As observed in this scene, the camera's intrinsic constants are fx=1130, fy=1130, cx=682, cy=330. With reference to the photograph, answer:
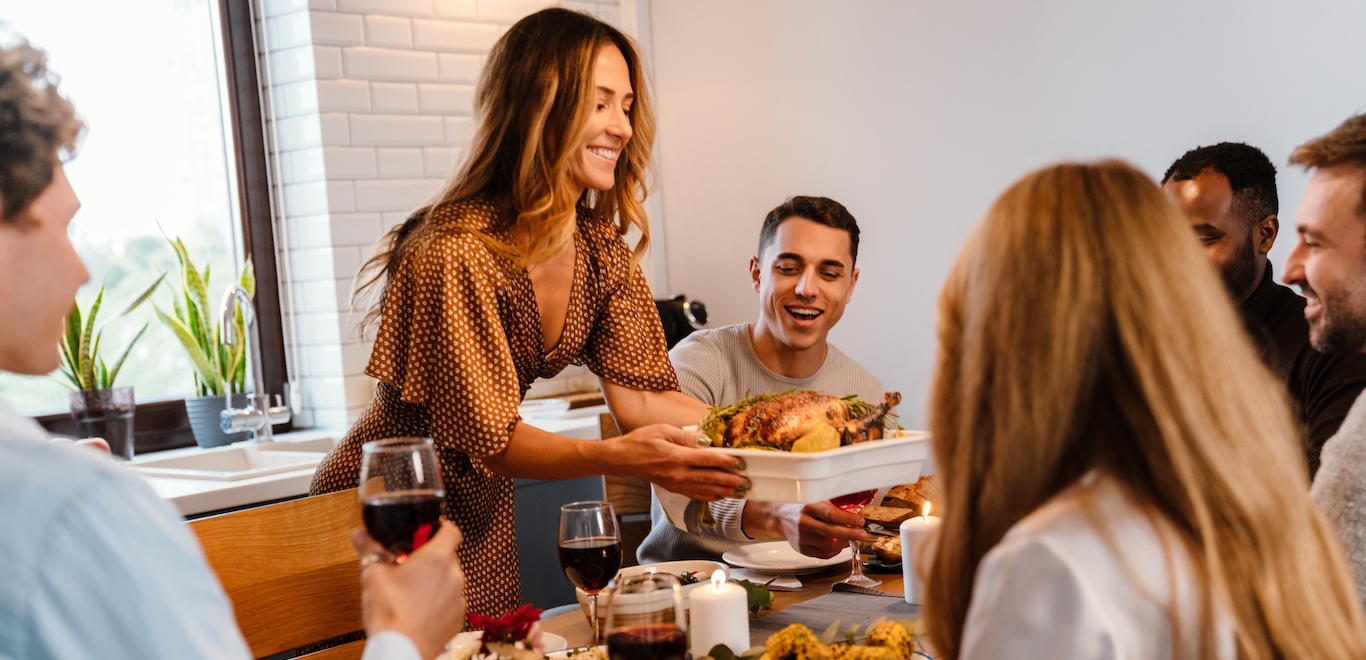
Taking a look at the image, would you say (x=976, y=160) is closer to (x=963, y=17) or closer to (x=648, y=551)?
(x=963, y=17)

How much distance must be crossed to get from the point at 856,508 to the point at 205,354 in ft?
7.41

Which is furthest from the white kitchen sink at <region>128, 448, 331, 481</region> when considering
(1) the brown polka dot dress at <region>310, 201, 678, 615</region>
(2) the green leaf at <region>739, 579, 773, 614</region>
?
(2) the green leaf at <region>739, 579, 773, 614</region>

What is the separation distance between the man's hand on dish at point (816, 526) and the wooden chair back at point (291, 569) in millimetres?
761

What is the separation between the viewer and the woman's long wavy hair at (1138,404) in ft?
2.85

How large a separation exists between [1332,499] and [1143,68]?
7.20ft

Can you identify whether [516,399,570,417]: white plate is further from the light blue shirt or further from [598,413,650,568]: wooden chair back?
the light blue shirt

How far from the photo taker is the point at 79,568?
2.48ft

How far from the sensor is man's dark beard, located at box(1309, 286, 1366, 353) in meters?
1.49

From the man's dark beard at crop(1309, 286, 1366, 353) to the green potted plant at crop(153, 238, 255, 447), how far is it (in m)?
2.79

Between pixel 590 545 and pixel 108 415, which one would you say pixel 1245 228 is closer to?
pixel 590 545

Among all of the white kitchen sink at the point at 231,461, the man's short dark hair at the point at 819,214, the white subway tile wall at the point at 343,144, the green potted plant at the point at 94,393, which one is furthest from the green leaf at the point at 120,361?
the man's short dark hair at the point at 819,214

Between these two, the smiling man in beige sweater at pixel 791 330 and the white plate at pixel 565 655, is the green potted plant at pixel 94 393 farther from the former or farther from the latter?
the white plate at pixel 565 655

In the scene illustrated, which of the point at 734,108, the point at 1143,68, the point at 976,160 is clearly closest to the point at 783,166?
the point at 734,108

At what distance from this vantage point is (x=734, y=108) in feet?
13.7
